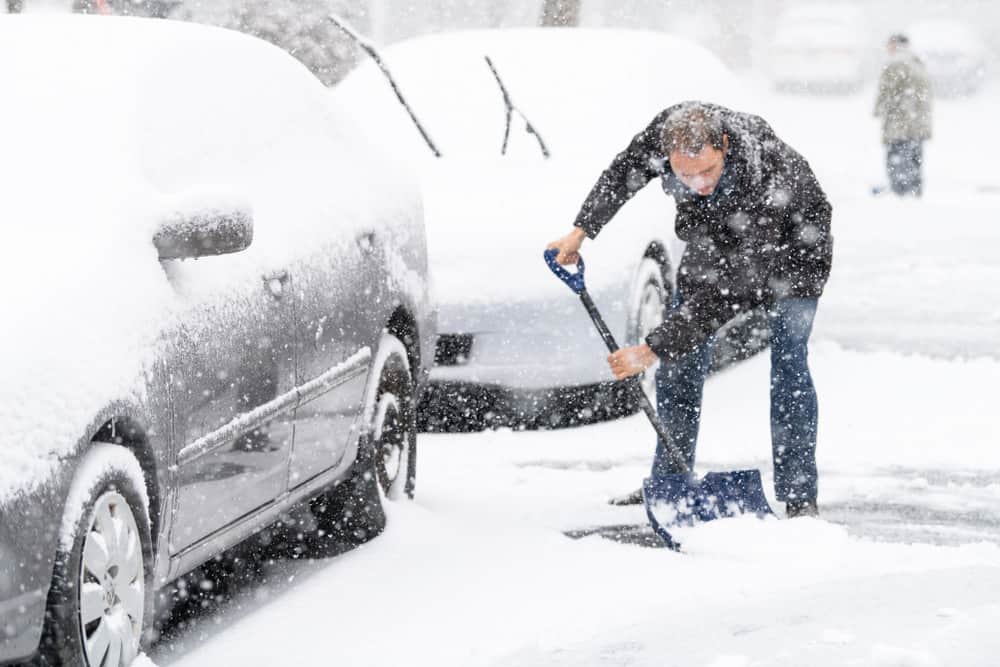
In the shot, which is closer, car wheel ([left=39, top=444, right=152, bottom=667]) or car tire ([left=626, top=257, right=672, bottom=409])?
car wheel ([left=39, top=444, right=152, bottom=667])

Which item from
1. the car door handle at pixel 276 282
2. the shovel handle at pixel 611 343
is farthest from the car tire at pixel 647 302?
the car door handle at pixel 276 282

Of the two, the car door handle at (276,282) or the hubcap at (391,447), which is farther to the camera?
the hubcap at (391,447)

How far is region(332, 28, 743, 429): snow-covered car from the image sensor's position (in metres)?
8.00

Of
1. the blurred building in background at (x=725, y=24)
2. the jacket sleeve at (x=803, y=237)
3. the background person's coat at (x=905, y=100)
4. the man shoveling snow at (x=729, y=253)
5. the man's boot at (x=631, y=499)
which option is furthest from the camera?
the background person's coat at (x=905, y=100)

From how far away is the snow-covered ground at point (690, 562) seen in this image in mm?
5109

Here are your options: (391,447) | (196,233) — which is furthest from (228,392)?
(391,447)

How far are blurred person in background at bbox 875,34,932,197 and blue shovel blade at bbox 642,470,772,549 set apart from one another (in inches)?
514

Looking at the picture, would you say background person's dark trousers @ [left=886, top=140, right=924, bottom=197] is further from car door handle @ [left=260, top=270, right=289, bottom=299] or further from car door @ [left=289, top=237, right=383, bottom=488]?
car door handle @ [left=260, top=270, right=289, bottom=299]

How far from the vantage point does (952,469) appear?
24.8ft

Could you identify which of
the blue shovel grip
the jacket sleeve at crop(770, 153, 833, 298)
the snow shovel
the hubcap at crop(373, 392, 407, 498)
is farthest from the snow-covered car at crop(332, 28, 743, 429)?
the jacket sleeve at crop(770, 153, 833, 298)

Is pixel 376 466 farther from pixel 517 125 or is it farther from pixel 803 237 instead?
pixel 517 125

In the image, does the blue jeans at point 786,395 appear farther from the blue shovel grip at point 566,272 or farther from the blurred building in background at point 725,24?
the blurred building in background at point 725,24

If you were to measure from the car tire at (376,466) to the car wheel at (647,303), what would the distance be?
1.74 m

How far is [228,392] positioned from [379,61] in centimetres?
375
